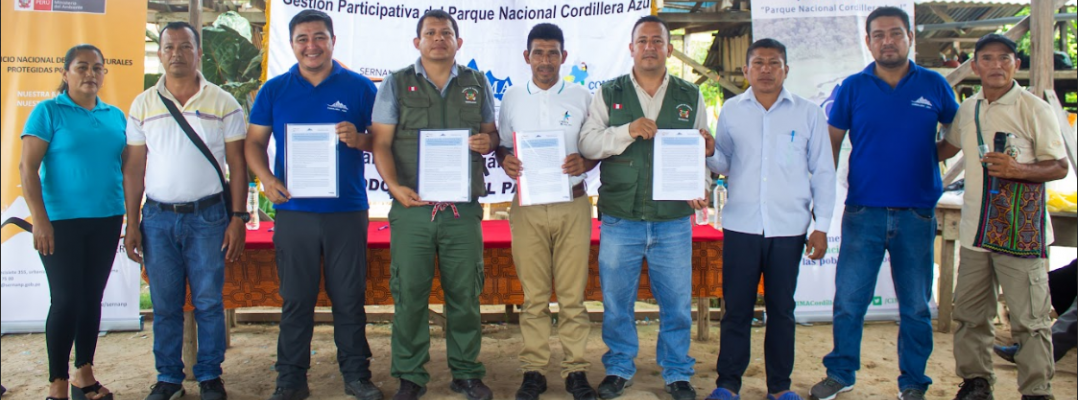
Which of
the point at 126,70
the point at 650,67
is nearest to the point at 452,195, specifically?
the point at 650,67

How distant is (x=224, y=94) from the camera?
151 inches

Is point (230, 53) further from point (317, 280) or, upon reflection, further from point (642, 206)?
point (642, 206)

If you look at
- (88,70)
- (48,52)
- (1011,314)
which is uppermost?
(48,52)

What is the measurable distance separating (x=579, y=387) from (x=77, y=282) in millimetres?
2663

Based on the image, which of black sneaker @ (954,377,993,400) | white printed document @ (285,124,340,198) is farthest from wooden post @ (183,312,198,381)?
black sneaker @ (954,377,993,400)

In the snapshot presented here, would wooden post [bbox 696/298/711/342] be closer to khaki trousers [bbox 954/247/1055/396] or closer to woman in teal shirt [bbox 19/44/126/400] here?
khaki trousers [bbox 954/247/1055/396]

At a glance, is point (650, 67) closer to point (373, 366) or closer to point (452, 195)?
point (452, 195)

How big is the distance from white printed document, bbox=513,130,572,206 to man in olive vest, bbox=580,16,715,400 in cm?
20

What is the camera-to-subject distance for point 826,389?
13.1ft

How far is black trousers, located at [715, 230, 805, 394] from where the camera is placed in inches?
146

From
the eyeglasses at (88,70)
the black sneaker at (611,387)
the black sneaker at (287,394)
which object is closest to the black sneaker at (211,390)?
the black sneaker at (287,394)

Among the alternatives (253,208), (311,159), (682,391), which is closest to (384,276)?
(311,159)

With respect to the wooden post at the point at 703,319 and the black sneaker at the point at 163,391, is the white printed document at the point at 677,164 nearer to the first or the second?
the wooden post at the point at 703,319

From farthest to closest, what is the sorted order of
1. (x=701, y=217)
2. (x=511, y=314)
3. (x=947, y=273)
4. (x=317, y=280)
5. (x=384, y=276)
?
(x=511, y=314)
(x=947, y=273)
(x=701, y=217)
(x=384, y=276)
(x=317, y=280)
